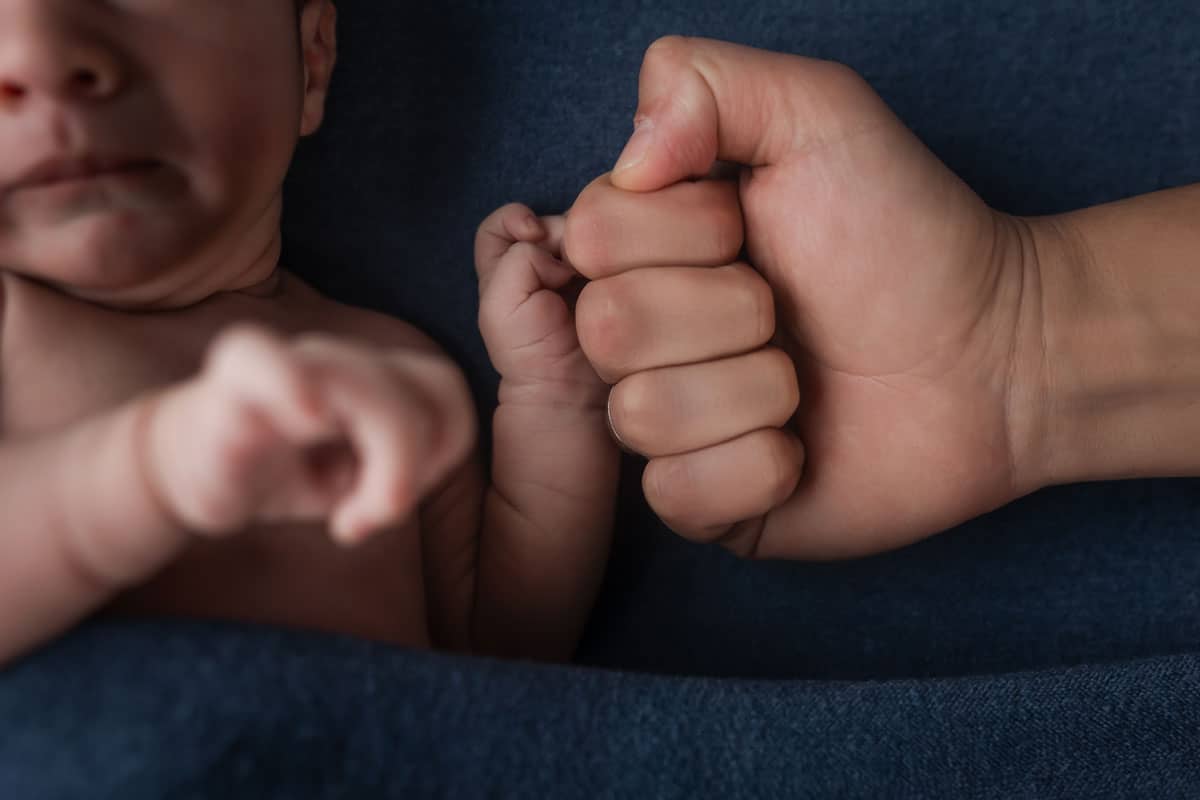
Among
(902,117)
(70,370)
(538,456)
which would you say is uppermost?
(902,117)

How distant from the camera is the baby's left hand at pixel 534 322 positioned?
88 centimetres

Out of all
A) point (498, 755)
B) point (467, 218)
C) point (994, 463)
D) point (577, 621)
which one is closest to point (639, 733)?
point (498, 755)

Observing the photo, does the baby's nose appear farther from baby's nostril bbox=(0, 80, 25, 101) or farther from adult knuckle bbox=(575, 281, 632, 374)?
adult knuckle bbox=(575, 281, 632, 374)

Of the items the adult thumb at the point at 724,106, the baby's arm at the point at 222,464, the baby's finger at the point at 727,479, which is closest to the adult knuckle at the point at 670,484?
the baby's finger at the point at 727,479

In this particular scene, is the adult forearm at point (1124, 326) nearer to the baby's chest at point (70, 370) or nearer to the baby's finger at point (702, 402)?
the baby's finger at point (702, 402)

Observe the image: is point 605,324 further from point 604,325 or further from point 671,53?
point 671,53

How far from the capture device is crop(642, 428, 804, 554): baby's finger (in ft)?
2.67

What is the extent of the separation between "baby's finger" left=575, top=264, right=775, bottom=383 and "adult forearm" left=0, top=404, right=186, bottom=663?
0.37 metres

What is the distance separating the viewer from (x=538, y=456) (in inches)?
35.5

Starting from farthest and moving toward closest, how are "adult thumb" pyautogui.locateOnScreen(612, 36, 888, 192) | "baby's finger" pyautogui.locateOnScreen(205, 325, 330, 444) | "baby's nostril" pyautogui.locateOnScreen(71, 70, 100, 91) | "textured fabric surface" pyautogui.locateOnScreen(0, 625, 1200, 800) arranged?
"adult thumb" pyautogui.locateOnScreen(612, 36, 888, 192) < "baby's nostril" pyautogui.locateOnScreen(71, 70, 100, 91) < "textured fabric surface" pyautogui.locateOnScreen(0, 625, 1200, 800) < "baby's finger" pyautogui.locateOnScreen(205, 325, 330, 444)

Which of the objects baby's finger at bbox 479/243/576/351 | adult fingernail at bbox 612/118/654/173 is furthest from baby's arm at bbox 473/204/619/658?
adult fingernail at bbox 612/118/654/173

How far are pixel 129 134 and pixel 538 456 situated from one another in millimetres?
415

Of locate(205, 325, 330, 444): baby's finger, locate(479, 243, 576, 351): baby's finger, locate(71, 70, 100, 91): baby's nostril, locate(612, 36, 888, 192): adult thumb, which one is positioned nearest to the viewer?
locate(205, 325, 330, 444): baby's finger

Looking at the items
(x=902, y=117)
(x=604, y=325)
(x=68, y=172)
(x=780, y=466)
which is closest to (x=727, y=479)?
(x=780, y=466)
